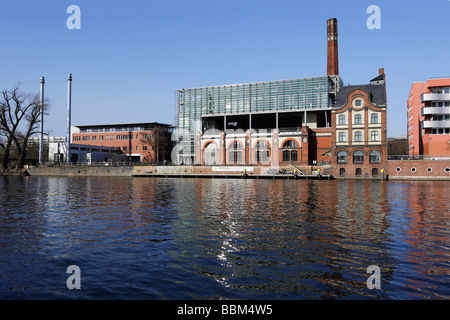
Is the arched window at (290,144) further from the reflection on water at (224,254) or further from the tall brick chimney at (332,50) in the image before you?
the reflection on water at (224,254)

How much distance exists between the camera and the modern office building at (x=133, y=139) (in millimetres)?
108994

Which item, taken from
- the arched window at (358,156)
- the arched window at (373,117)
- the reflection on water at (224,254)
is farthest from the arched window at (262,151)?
the reflection on water at (224,254)

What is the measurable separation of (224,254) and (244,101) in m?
80.9

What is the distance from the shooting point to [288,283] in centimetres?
884

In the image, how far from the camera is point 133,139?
116625 mm

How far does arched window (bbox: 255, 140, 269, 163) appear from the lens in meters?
80.4

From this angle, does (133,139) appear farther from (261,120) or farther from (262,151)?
(262,151)

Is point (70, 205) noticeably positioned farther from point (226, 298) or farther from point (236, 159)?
point (236, 159)

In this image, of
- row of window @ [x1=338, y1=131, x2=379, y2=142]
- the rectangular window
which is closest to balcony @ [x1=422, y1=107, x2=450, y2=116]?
the rectangular window

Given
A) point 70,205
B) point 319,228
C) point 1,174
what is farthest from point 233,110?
point 319,228

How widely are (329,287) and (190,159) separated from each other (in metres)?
87.6

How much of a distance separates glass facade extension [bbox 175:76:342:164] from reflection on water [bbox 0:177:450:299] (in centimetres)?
6576

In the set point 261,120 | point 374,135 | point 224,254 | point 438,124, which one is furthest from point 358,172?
point 224,254

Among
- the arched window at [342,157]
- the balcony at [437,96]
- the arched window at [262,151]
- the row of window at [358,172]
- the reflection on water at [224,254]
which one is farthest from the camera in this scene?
the arched window at [262,151]
